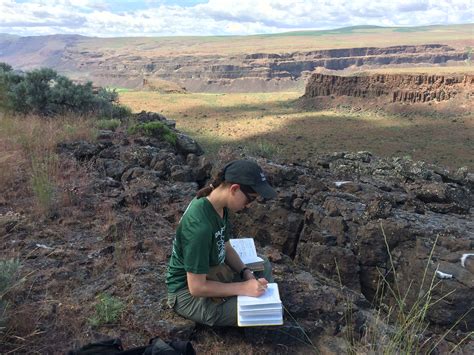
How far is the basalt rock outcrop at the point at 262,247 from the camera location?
367 cm

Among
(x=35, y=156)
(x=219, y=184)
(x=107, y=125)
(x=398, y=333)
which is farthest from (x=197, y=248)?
(x=107, y=125)

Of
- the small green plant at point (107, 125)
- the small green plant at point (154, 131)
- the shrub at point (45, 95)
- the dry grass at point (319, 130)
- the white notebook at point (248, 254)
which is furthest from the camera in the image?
the dry grass at point (319, 130)

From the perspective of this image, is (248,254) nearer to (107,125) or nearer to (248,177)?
(248,177)

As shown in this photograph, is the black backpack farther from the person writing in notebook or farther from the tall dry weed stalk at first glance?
the tall dry weed stalk

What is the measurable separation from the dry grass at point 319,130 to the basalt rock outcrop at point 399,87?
2.94m

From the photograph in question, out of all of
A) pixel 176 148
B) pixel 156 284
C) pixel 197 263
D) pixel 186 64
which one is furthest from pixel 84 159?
pixel 186 64

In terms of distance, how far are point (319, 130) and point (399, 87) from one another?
1230 cm

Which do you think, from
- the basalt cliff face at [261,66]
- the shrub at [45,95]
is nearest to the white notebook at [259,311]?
the shrub at [45,95]

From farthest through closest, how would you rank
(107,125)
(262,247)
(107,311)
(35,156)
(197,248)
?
(107,125) < (35,156) < (262,247) < (107,311) < (197,248)

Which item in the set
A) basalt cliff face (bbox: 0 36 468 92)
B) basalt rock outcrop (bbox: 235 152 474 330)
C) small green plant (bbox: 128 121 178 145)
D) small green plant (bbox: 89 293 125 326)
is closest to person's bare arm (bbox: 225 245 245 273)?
small green plant (bbox: 89 293 125 326)

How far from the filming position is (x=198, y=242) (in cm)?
313

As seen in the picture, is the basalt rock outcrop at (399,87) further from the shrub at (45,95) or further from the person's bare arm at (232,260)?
the person's bare arm at (232,260)

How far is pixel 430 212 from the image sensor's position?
835cm

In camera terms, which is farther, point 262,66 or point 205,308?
point 262,66
